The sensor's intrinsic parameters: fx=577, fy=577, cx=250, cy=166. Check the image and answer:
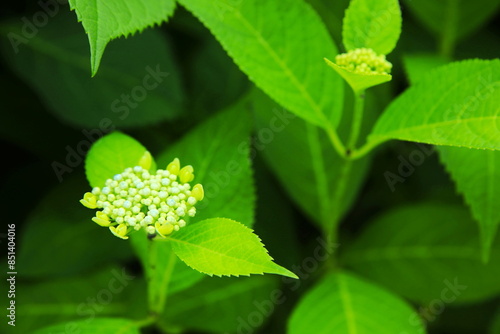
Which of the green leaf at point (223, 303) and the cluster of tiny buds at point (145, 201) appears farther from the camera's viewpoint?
the green leaf at point (223, 303)

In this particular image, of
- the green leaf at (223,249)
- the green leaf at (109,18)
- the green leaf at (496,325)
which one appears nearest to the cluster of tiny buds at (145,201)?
the green leaf at (223,249)

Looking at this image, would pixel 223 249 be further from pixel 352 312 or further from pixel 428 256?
pixel 428 256

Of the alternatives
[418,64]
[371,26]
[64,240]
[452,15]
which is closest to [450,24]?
[452,15]

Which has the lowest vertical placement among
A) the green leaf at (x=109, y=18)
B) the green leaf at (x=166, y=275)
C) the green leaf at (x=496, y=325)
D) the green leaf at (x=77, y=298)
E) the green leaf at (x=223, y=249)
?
the green leaf at (x=496, y=325)

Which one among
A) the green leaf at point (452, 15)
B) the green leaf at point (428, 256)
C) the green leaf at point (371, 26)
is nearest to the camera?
the green leaf at point (371, 26)

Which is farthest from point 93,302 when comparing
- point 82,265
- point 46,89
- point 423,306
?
point 423,306

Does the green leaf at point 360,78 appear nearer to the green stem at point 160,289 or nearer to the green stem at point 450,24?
the green stem at point 160,289

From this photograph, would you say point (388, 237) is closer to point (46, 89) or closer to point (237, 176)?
point (237, 176)

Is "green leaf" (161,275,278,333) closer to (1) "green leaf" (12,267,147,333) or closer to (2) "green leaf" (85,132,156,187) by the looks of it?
(1) "green leaf" (12,267,147,333)
